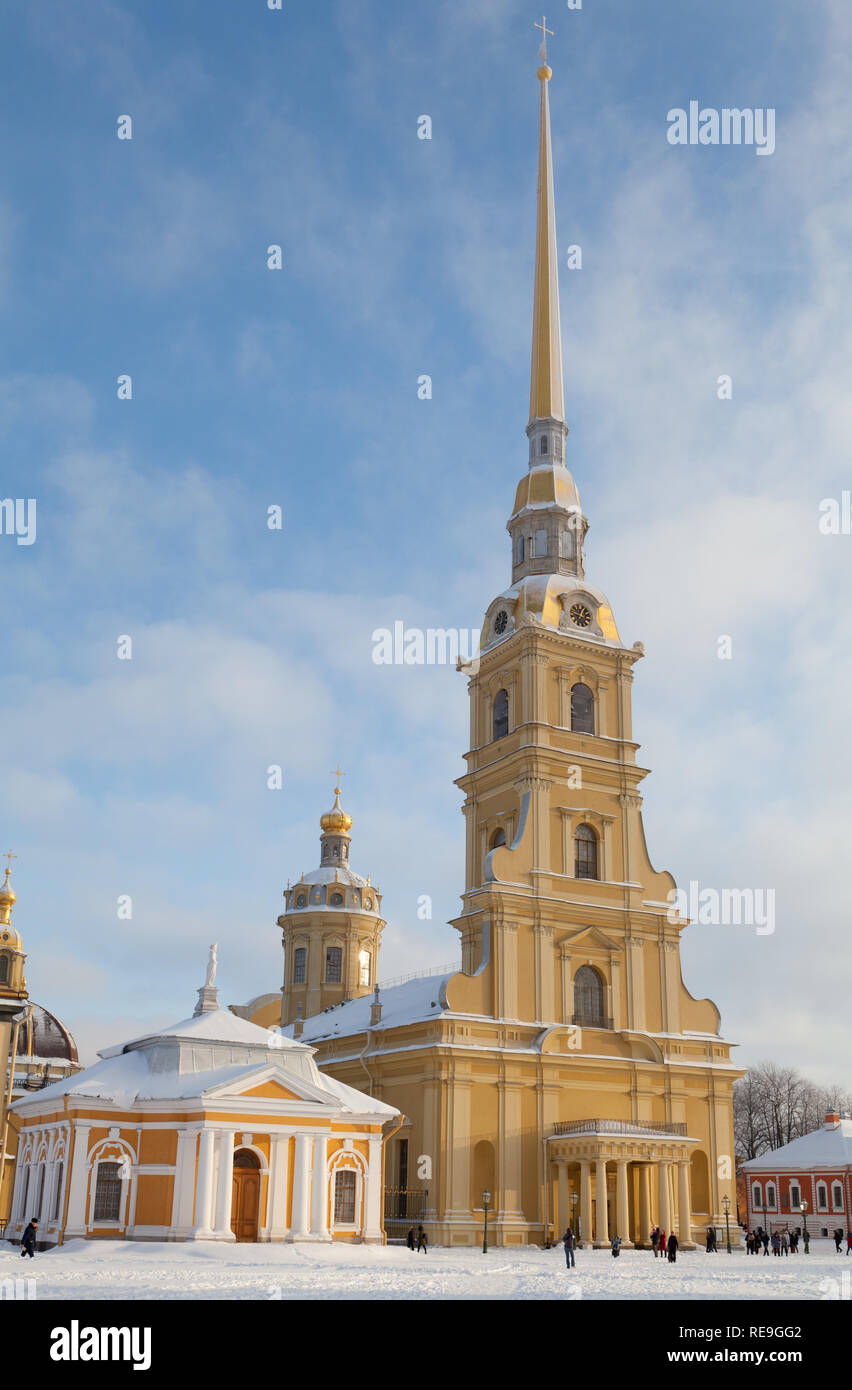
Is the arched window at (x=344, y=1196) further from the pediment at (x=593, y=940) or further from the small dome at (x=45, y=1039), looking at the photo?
the small dome at (x=45, y=1039)

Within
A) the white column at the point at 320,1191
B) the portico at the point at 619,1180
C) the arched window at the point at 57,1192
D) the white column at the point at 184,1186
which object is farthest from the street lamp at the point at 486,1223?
the arched window at the point at 57,1192

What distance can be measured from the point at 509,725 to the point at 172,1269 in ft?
93.4

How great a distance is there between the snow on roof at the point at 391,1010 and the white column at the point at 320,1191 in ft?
30.5

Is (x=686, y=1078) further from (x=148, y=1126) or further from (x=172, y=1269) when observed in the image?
(x=172, y=1269)

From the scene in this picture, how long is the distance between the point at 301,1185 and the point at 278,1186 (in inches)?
27.1

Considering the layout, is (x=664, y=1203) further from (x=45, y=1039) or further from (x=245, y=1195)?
(x=45, y=1039)

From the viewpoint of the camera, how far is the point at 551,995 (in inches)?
1865

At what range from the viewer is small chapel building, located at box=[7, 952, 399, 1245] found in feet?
116

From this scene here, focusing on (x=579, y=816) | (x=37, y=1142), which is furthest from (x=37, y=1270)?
(x=579, y=816)

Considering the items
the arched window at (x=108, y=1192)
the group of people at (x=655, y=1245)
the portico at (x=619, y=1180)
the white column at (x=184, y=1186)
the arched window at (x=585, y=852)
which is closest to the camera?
the group of people at (x=655, y=1245)

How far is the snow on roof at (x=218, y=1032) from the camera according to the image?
3966 cm

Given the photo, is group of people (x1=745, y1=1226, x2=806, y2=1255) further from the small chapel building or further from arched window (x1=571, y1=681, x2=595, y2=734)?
arched window (x1=571, y1=681, x2=595, y2=734)
